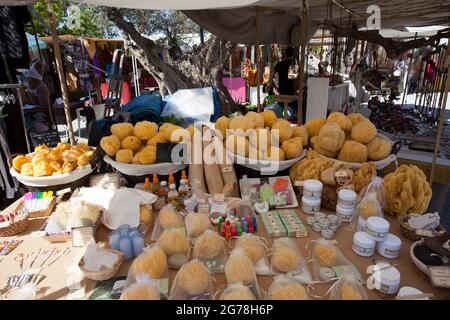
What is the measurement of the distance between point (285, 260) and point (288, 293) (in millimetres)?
164

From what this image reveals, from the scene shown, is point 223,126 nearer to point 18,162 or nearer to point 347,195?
point 347,195

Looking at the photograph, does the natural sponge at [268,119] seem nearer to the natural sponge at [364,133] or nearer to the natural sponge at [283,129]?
the natural sponge at [283,129]

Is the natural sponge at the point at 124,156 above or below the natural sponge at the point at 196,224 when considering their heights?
above

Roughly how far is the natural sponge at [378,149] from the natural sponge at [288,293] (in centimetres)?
107

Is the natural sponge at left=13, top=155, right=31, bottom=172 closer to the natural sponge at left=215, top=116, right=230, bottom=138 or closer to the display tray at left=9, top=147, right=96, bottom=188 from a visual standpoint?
the display tray at left=9, top=147, right=96, bottom=188

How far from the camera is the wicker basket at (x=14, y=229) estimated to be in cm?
125

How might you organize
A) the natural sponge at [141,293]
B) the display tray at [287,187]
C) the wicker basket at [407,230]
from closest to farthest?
the natural sponge at [141,293] → the wicker basket at [407,230] → the display tray at [287,187]

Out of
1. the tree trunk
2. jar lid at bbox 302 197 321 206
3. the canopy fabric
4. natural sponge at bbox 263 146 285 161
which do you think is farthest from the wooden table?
the tree trunk

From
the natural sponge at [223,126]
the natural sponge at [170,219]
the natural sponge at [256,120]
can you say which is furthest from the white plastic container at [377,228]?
the natural sponge at [223,126]

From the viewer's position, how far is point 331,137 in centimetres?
158

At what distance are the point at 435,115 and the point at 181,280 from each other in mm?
4891

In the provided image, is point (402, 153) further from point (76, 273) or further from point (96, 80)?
point (96, 80)

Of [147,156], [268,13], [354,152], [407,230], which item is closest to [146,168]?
[147,156]

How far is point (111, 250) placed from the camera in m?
1.08
